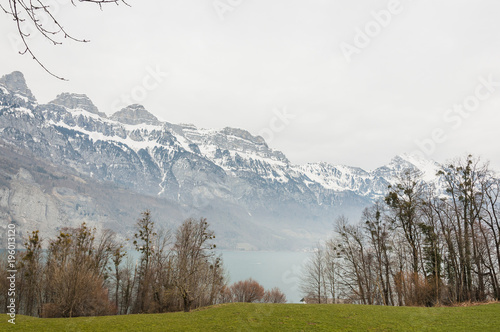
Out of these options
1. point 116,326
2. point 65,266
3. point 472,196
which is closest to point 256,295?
point 65,266

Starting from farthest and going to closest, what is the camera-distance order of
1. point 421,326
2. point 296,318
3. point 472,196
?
point 472,196 < point 296,318 < point 421,326

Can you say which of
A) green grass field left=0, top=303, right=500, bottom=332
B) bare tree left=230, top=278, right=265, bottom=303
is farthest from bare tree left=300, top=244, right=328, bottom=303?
green grass field left=0, top=303, right=500, bottom=332

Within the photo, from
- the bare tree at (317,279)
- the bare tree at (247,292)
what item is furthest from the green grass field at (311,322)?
the bare tree at (247,292)

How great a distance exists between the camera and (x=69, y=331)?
49.9 feet

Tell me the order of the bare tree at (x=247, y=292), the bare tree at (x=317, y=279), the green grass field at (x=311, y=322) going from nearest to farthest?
1. the green grass field at (x=311, y=322)
2. the bare tree at (x=317, y=279)
3. the bare tree at (x=247, y=292)

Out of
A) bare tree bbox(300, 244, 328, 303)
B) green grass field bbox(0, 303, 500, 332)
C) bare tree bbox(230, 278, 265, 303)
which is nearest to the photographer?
green grass field bbox(0, 303, 500, 332)

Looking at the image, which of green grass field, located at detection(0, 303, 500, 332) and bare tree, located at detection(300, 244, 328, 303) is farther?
bare tree, located at detection(300, 244, 328, 303)

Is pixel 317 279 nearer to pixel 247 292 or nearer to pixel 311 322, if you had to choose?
pixel 247 292

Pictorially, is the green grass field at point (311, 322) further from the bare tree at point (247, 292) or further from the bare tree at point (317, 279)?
the bare tree at point (247, 292)

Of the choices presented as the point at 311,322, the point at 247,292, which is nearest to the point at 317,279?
the point at 247,292

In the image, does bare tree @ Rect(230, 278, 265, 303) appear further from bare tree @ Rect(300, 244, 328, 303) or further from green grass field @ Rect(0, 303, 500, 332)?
green grass field @ Rect(0, 303, 500, 332)

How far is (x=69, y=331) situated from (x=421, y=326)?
58.8ft

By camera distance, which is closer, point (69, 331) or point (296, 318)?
point (69, 331)

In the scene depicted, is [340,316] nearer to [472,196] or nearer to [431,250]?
[472,196]
